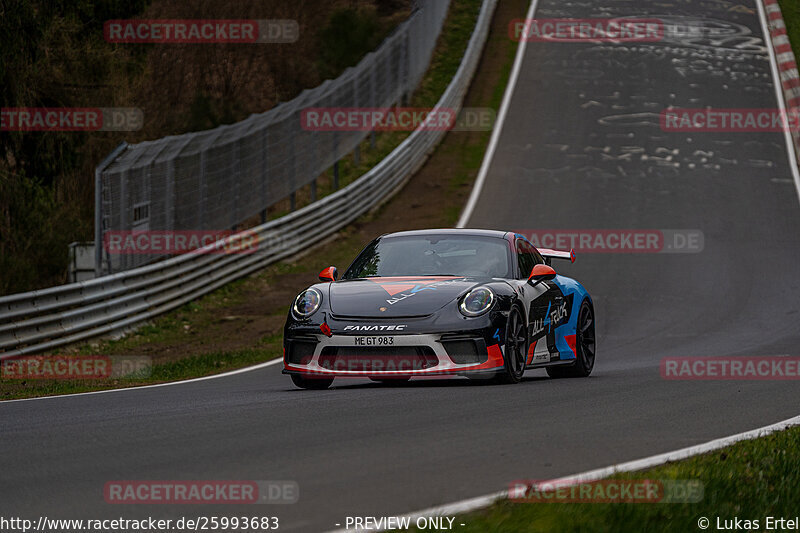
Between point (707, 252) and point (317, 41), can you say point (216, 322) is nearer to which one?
point (707, 252)

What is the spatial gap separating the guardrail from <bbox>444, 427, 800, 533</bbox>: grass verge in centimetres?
1129

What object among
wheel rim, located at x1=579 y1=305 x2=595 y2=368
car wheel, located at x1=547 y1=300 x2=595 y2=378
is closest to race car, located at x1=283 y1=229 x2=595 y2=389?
car wheel, located at x1=547 y1=300 x2=595 y2=378

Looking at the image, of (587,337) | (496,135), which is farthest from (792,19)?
(587,337)

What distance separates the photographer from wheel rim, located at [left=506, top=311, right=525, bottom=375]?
9.90 meters

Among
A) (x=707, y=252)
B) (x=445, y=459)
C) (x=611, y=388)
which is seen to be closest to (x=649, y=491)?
(x=445, y=459)

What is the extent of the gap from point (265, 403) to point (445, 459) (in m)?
2.75

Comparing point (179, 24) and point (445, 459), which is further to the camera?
point (179, 24)

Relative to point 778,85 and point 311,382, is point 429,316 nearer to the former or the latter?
point 311,382

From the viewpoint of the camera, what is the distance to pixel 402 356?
31.4ft

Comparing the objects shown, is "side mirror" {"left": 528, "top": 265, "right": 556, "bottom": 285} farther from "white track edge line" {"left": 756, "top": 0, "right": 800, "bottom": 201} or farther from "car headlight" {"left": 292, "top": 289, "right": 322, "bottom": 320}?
"white track edge line" {"left": 756, "top": 0, "right": 800, "bottom": 201}

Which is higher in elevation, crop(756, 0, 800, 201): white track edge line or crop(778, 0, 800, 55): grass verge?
crop(778, 0, 800, 55): grass verge

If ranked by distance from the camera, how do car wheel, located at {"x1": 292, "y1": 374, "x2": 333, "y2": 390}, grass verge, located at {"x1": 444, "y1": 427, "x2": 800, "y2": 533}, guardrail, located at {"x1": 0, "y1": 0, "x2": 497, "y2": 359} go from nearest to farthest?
grass verge, located at {"x1": 444, "y1": 427, "x2": 800, "y2": 533} < car wheel, located at {"x1": 292, "y1": 374, "x2": 333, "y2": 390} < guardrail, located at {"x1": 0, "y1": 0, "x2": 497, "y2": 359}

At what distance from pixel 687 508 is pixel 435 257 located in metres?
6.01

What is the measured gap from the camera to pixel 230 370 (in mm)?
13453
